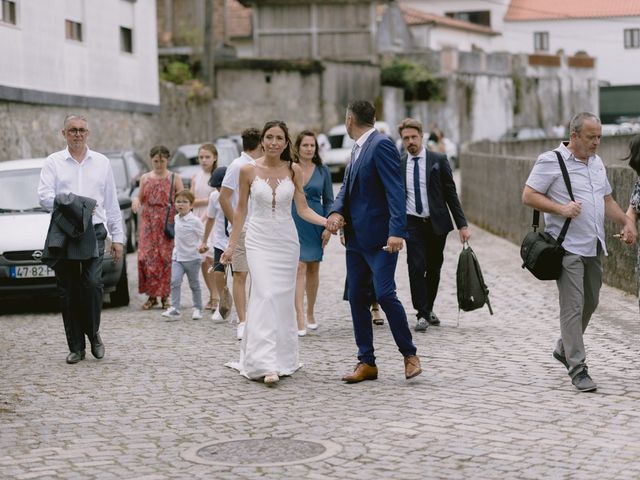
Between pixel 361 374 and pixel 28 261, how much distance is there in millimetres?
5515

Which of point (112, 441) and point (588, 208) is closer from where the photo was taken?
point (112, 441)

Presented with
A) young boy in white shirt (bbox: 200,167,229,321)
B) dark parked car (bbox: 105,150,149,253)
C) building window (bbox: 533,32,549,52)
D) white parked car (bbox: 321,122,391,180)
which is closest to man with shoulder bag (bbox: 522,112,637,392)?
young boy in white shirt (bbox: 200,167,229,321)

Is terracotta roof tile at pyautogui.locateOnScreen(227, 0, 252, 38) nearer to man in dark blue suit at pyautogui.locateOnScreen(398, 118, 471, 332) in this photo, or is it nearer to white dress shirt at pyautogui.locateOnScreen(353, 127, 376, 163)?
man in dark blue suit at pyautogui.locateOnScreen(398, 118, 471, 332)

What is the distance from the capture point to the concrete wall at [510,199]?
13.9m

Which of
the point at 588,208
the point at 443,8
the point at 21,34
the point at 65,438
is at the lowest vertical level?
the point at 65,438

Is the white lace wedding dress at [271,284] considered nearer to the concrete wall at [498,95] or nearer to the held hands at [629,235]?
the held hands at [629,235]

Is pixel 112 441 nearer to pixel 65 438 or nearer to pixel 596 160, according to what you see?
pixel 65 438

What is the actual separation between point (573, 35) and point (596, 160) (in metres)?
85.0

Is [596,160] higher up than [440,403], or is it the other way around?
[596,160]

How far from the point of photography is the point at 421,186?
461 inches

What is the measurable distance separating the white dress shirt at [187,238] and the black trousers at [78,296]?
3218 millimetres

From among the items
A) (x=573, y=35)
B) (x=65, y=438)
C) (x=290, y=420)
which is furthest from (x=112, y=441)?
(x=573, y=35)

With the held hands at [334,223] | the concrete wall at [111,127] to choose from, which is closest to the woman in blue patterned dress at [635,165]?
the held hands at [334,223]

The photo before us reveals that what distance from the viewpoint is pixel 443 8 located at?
85625mm
